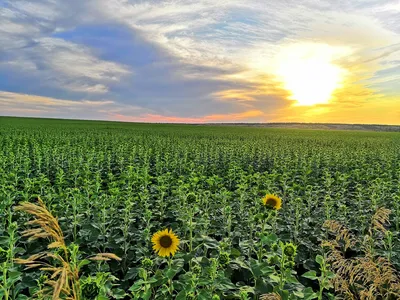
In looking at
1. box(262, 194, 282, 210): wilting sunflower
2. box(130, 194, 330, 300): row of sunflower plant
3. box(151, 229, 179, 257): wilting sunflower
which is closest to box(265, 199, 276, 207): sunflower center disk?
box(262, 194, 282, 210): wilting sunflower

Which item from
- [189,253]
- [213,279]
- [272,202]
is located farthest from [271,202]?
[213,279]

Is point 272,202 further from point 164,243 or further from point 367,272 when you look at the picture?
point 164,243

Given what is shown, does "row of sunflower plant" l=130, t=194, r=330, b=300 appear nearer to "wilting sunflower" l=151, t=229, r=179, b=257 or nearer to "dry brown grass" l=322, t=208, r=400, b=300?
"wilting sunflower" l=151, t=229, r=179, b=257

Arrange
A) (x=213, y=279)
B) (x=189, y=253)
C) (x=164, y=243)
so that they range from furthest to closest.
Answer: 1. (x=189, y=253)
2. (x=164, y=243)
3. (x=213, y=279)

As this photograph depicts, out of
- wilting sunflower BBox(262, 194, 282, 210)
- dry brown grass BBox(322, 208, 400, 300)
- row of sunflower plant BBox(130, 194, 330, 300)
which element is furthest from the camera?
wilting sunflower BBox(262, 194, 282, 210)

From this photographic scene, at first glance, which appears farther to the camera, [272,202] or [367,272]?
[272,202]

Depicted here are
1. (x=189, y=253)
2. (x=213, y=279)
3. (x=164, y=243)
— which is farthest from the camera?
(x=189, y=253)

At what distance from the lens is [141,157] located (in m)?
14.2

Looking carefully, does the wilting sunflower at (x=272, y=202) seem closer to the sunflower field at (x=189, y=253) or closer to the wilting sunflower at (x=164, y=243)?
the sunflower field at (x=189, y=253)

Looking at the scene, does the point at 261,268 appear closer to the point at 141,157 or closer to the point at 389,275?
the point at 389,275

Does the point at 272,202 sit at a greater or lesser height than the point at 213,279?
greater

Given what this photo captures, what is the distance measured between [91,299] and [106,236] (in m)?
2.32

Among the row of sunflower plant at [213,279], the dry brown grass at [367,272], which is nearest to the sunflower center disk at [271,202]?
the row of sunflower plant at [213,279]

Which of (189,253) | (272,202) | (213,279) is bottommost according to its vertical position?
(189,253)
